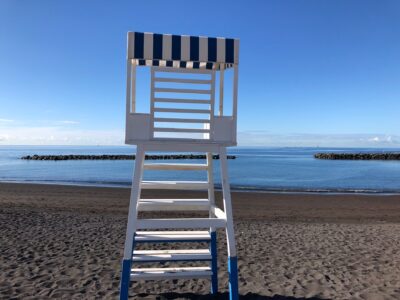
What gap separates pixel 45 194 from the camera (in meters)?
19.5

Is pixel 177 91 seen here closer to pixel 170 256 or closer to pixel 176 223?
pixel 176 223

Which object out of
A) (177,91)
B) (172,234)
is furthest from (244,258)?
(177,91)

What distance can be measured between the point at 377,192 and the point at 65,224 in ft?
67.1

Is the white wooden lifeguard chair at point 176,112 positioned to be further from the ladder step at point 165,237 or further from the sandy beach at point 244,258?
the sandy beach at point 244,258

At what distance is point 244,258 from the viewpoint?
7.36 metres

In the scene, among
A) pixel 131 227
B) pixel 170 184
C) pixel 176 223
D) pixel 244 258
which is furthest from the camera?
pixel 244 258

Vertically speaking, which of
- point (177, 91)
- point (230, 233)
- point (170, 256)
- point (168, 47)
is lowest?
point (170, 256)

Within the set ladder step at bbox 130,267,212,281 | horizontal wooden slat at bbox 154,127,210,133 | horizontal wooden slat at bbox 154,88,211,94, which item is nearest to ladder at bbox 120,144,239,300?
ladder step at bbox 130,267,212,281

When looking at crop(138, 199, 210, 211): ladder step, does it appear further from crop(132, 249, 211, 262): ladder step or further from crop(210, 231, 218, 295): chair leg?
crop(132, 249, 211, 262): ladder step

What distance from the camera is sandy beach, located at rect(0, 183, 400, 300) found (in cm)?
557

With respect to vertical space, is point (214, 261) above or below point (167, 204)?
below

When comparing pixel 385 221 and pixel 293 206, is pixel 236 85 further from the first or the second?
pixel 293 206

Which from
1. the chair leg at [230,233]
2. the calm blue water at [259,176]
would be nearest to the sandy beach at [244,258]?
the chair leg at [230,233]

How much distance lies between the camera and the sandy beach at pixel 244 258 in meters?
5.57
